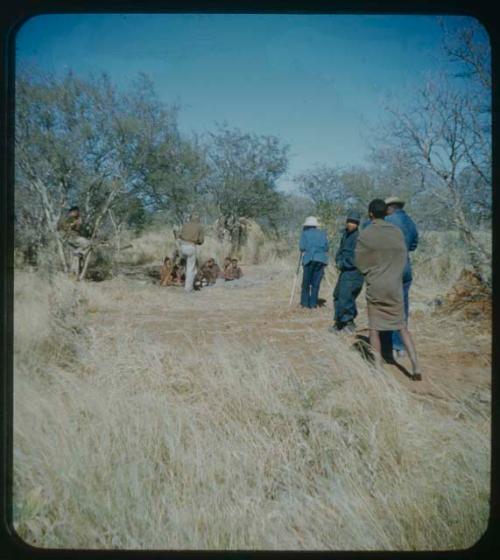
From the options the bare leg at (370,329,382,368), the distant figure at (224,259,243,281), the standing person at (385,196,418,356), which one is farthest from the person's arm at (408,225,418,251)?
the distant figure at (224,259,243,281)

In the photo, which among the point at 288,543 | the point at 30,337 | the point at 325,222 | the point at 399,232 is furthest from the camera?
the point at 325,222

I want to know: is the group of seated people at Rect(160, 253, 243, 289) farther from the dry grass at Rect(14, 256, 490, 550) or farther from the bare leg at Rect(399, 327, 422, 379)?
the bare leg at Rect(399, 327, 422, 379)

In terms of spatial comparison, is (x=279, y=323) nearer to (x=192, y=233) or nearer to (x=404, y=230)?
(x=192, y=233)


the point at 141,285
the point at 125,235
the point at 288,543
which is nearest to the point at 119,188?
the point at 125,235

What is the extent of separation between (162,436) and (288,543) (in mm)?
691

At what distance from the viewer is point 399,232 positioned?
8.15ft

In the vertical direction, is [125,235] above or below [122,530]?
above

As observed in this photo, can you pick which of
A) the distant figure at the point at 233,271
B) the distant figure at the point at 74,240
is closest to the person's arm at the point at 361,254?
the distant figure at the point at 233,271

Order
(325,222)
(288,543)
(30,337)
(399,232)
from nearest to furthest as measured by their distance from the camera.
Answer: (288,543)
(30,337)
(399,232)
(325,222)

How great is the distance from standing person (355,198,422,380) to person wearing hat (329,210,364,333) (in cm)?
5

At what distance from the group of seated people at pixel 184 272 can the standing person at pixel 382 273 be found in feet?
2.58

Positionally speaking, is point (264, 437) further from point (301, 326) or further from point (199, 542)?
point (301, 326)

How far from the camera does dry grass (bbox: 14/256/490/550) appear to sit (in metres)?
1.93

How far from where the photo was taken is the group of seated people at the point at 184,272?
2.87 m
